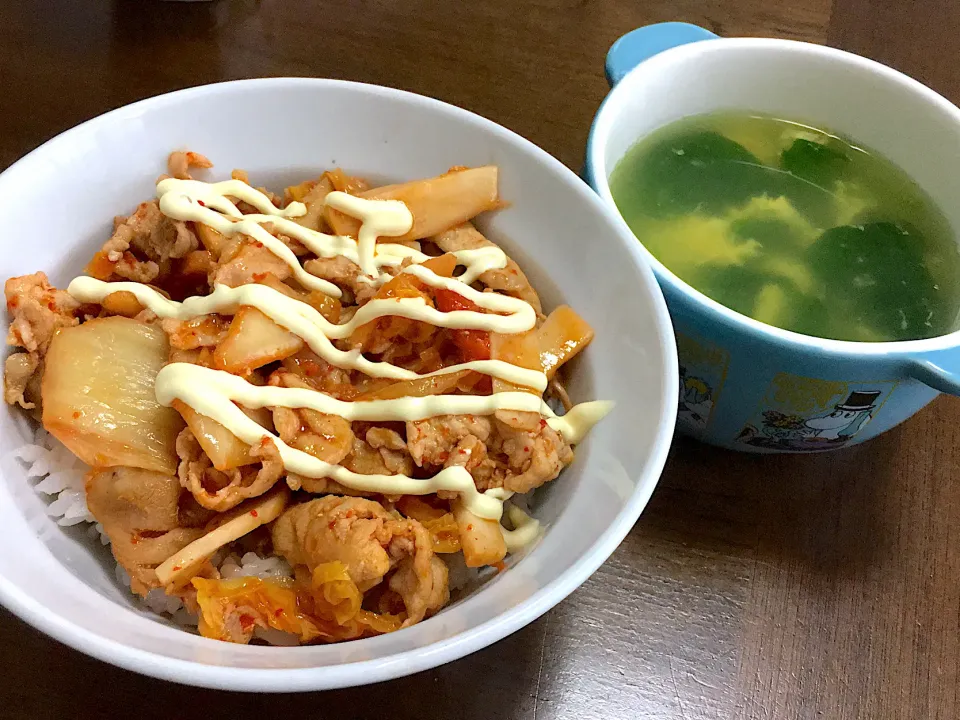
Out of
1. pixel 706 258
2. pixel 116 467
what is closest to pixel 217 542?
pixel 116 467

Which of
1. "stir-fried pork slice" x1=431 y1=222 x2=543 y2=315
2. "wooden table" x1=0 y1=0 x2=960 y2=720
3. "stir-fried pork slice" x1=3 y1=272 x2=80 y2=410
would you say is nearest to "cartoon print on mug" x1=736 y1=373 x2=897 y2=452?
"wooden table" x1=0 y1=0 x2=960 y2=720

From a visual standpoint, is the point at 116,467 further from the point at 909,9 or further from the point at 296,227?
the point at 909,9

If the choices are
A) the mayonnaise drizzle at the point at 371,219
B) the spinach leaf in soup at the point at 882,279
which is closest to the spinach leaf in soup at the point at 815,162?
the spinach leaf in soup at the point at 882,279

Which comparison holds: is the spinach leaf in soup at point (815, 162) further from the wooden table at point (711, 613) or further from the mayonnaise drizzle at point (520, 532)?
the mayonnaise drizzle at point (520, 532)

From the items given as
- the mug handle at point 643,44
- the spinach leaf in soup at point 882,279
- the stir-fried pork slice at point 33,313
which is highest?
the mug handle at point 643,44

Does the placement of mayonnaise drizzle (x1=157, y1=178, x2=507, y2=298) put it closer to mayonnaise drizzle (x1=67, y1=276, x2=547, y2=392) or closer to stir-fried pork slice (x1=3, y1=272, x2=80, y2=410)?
mayonnaise drizzle (x1=67, y1=276, x2=547, y2=392)

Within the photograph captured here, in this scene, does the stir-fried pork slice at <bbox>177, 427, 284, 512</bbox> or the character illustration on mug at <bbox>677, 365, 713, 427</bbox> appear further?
the character illustration on mug at <bbox>677, 365, 713, 427</bbox>

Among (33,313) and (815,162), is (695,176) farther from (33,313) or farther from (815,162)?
(33,313)
